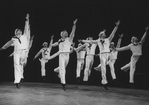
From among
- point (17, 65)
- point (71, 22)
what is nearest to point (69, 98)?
point (17, 65)

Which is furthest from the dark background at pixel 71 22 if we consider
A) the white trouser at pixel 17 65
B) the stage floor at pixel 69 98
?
the stage floor at pixel 69 98

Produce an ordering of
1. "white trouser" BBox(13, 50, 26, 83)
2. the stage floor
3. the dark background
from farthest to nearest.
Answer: the dark background < "white trouser" BBox(13, 50, 26, 83) < the stage floor

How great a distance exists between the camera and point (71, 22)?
44.2ft

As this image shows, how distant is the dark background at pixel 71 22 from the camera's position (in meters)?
10.9

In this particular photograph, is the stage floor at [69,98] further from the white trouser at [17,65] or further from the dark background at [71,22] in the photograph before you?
the dark background at [71,22]

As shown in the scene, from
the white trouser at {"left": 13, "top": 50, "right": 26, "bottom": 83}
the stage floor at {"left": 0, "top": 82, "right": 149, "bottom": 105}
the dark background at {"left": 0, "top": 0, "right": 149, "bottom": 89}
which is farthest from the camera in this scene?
the dark background at {"left": 0, "top": 0, "right": 149, "bottom": 89}

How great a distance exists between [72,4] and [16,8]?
10.4ft

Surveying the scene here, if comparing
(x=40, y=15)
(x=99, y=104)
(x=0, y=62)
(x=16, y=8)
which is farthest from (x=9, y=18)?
(x=99, y=104)

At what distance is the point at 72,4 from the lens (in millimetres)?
12453

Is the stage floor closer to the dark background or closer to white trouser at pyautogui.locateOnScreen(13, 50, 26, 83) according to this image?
white trouser at pyautogui.locateOnScreen(13, 50, 26, 83)

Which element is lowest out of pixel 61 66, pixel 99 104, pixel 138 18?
pixel 99 104

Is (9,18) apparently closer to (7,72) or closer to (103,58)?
(7,72)

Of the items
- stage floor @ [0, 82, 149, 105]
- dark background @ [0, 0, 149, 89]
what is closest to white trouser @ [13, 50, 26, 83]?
stage floor @ [0, 82, 149, 105]

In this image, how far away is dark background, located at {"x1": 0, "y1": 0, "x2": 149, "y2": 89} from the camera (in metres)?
10.9
